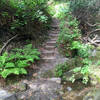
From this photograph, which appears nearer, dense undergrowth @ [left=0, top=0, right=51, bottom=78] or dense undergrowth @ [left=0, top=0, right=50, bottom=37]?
dense undergrowth @ [left=0, top=0, right=51, bottom=78]

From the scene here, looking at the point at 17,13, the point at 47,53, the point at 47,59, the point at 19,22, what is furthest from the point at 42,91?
the point at 17,13

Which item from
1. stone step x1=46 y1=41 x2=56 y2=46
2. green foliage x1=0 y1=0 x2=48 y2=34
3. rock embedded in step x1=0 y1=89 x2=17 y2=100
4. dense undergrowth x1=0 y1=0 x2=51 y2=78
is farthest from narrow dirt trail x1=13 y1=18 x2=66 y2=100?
green foliage x1=0 y1=0 x2=48 y2=34

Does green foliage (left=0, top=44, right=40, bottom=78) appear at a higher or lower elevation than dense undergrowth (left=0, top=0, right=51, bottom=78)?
lower

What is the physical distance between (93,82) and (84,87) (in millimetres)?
403

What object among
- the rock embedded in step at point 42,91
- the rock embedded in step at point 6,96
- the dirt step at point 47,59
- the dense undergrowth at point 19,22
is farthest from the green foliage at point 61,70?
the rock embedded in step at point 6,96

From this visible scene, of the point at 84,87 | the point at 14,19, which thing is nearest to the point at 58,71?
the point at 84,87

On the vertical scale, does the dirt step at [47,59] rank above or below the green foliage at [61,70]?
above

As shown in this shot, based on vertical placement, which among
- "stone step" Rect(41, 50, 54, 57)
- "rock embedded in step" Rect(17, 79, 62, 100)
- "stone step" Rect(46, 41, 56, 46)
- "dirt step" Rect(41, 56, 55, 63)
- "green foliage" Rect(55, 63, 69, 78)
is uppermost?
"stone step" Rect(46, 41, 56, 46)

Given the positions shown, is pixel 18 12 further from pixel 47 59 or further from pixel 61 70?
pixel 61 70

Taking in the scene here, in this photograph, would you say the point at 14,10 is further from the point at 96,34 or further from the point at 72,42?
the point at 96,34

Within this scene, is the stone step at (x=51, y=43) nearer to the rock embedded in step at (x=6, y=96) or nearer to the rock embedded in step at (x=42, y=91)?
the rock embedded in step at (x=42, y=91)

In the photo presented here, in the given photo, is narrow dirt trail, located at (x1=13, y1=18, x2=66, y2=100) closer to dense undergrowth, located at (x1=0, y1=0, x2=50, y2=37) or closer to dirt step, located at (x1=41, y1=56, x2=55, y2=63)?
dirt step, located at (x1=41, y1=56, x2=55, y2=63)

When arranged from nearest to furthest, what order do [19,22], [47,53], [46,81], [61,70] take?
[46,81] → [61,70] → [19,22] → [47,53]

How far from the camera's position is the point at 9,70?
13.5ft
